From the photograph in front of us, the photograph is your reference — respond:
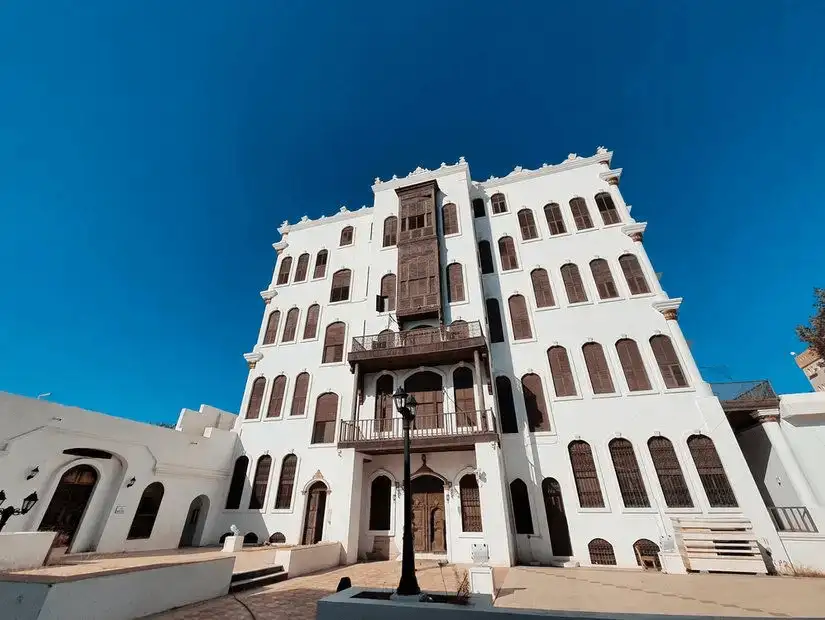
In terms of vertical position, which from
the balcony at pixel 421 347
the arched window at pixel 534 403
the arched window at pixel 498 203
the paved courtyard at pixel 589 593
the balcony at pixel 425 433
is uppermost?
the arched window at pixel 498 203

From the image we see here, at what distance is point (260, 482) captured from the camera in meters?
16.2

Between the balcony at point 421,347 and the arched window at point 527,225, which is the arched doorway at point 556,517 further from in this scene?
the arched window at point 527,225

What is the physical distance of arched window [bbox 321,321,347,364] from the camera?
716 inches

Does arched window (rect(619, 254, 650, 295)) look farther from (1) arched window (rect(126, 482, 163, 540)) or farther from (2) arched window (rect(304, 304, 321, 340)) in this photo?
(1) arched window (rect(126, 482, 163, 540))

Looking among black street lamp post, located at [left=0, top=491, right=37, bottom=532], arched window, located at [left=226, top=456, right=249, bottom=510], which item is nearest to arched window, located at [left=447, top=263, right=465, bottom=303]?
arched window, located at [left=226, top=456, right=249, bottom=510]

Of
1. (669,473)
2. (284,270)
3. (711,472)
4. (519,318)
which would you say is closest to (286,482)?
(284,270)

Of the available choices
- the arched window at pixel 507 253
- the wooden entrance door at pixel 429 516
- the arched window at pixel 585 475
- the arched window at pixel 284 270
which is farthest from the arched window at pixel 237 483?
the arched window at pixel 507 253

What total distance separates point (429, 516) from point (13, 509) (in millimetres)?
13060

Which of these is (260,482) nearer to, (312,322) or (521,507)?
(312,322)

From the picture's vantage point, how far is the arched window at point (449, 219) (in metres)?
19.6

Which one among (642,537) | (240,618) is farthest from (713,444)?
(240,618)

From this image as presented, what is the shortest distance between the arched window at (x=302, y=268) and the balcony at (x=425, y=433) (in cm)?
1053

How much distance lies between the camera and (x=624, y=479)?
42.1 feet

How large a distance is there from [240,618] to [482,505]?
804 centimetres
